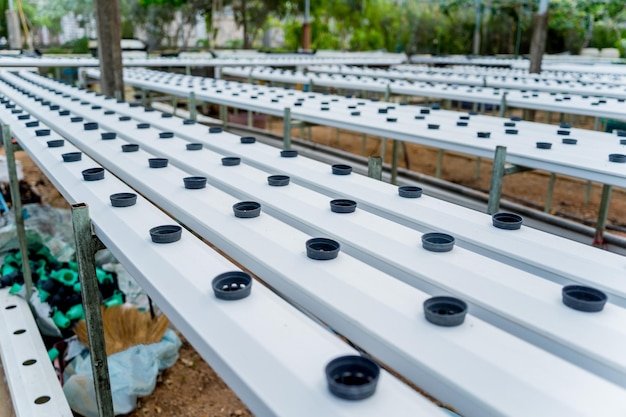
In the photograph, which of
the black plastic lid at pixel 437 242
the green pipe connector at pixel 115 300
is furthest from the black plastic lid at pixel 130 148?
the black plastic lid at pixel 437 242

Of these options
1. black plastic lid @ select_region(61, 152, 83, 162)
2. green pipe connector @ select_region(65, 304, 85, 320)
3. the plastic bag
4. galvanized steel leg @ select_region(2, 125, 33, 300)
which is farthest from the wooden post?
the plastic bag

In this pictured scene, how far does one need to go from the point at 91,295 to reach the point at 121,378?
1.20m

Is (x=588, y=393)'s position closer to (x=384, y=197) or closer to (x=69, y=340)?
(x=384, y=197)

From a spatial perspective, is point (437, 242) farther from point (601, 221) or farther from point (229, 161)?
point (601, 221)

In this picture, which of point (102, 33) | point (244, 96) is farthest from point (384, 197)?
point (102, 33)

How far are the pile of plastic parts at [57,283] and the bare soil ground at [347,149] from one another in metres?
0.77

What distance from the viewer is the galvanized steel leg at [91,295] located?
2188 mm

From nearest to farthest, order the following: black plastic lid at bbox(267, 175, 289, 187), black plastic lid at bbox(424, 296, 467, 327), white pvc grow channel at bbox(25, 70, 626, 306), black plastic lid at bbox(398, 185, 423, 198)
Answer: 1. black plastic lid at bbox(424, 296, 467, 327)
2. white pvc grow channel at bbox(25, 70, 626, 306)
3. black plastic lid at bbox(398, 185, 423, 198)
4. black plastic lid at bbox(267, 175, 289, 187)

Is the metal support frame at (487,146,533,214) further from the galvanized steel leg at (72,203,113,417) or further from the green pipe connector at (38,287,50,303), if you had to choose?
the green pipe connector at (38,287,50,303)

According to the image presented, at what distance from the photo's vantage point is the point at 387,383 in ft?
4.12

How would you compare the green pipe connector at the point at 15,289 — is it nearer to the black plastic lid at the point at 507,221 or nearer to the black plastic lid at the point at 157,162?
the black plastic lid at the point at 157,162

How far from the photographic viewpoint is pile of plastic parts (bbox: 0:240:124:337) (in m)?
3.96

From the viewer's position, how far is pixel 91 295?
2.35 meters

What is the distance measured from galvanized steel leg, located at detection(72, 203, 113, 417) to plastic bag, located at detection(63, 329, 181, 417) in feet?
2.64
